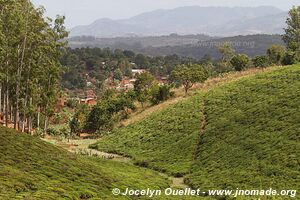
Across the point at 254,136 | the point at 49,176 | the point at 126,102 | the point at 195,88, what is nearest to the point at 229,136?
the point at 254,136

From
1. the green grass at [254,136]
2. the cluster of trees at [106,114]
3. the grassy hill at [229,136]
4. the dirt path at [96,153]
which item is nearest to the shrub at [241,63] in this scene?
the grassy hill at [229,136]

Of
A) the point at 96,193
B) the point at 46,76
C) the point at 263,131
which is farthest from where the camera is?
the point at 46,76

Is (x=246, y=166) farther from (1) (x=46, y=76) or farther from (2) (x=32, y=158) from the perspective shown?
(1) (x=46, y=76)

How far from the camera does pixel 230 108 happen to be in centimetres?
5472

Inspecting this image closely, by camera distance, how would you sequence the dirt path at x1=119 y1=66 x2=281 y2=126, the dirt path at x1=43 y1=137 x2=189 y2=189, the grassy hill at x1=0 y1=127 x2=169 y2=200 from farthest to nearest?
1. the dirt path at x1=119 y1=66 x2=281 y2=126
2. the dirt path at x1=43 y1=137 x2=189 y2=189
3. the grassy hill at x1=0 y1=127 x2=169 y2=200

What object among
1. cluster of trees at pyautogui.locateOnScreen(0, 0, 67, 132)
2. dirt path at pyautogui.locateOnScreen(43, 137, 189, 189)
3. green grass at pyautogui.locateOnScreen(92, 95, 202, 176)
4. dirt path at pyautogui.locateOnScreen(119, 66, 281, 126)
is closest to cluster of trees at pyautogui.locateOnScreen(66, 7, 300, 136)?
dirt path at pyautogui.locateOnScreen(119, 66, 281, 126)

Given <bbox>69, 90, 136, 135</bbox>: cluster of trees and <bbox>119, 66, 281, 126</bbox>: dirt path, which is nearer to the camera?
<bbox>119, 66, 281, 126</bbox>: dirt path

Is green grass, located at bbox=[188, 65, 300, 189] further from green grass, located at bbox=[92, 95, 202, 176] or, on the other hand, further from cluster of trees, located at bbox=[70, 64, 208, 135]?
cluster of trees, located at bbox=[70, 64, 208, 135]

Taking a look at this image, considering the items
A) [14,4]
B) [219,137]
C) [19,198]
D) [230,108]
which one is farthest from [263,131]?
[14,4]

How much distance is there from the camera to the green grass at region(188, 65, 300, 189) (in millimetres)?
34531

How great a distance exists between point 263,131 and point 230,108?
1206 cm

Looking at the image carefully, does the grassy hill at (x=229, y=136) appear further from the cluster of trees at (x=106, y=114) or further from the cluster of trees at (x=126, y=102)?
the cluster of trees at (x=106, y=114)

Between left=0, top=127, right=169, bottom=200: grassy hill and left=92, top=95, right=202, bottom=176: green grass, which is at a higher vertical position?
left=0, top=127, right=169, bottom=200: grassy hill

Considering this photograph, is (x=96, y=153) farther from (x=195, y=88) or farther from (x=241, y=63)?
(x=241, y=63)
